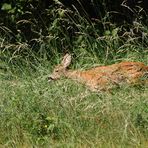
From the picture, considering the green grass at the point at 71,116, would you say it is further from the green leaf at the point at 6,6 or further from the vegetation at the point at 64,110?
the green leaf at the point at 6,6

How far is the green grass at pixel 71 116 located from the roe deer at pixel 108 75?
13 cm

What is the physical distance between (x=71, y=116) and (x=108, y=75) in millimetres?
906

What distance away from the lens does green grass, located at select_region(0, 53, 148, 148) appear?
617cm

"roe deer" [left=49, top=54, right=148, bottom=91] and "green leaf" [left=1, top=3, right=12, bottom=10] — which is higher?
"green leaf" [left=1, top=3, right=12, bottom=10]

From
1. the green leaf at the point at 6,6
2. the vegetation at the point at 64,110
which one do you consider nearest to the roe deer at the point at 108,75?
the vegetation at the point at 64,110

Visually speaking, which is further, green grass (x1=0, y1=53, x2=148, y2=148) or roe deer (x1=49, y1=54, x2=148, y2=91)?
roe deer (x1=49, y1=54, x2=148, y2=91)

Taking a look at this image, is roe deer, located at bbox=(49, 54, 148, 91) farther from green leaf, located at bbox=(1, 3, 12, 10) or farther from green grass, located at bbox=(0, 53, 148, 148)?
green leaf, located at bbox=(1, 3, 12, 10)

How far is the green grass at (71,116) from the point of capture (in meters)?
6.17

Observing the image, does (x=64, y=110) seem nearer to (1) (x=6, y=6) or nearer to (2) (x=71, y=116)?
(2) (x=71, y=116)

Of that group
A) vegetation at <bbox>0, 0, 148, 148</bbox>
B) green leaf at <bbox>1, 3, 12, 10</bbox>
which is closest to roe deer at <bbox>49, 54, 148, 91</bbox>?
vegetation at <bbox>0, 0, 148, 148</bbox>

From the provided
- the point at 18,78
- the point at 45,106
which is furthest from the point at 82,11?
the point at 45,106

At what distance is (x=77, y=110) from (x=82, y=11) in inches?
157

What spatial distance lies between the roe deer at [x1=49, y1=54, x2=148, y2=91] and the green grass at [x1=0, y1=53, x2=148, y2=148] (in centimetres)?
13

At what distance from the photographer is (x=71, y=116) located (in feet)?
21.4
